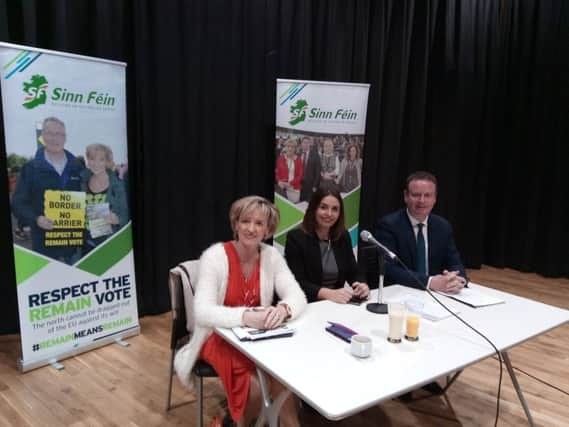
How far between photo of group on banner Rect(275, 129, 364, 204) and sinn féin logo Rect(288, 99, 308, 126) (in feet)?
0.34

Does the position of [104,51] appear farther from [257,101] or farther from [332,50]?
[332,50]

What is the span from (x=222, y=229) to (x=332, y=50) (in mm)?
2079

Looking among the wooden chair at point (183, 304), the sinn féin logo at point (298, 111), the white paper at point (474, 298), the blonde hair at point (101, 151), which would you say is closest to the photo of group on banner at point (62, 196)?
the blonde hair at point (101, 151)

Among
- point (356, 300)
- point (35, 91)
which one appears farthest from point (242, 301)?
point (35, 91)

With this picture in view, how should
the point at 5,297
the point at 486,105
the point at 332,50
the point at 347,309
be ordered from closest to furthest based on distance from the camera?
the point at 347,309, the point at 5,297, the point at 332,50, the point at 486,105

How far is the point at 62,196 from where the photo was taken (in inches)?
105

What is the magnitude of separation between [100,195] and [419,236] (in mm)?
1980

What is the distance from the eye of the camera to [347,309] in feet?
6.32

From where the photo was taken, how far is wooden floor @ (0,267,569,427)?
7.43 ft

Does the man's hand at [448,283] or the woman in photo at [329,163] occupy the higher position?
the woman in photo at [329,163]

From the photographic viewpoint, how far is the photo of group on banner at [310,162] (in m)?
3.84

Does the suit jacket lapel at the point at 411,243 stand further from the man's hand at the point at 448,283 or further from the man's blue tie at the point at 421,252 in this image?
the man's hand at the point at 448,283

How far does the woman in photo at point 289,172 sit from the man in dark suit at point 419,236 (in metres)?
1.40

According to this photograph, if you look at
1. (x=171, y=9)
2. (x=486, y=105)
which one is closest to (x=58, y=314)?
(x=171, y=9)
